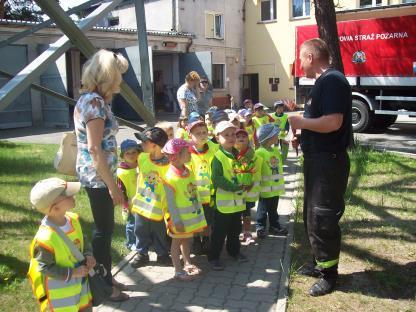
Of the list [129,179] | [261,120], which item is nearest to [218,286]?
[129,179]

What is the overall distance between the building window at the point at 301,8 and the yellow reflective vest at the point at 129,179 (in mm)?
24308

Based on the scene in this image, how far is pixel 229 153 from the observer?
176 inches

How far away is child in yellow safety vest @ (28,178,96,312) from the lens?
274 cm

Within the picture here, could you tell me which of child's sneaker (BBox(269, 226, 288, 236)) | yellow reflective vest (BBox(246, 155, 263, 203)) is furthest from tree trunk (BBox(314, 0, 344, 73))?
yellow reflective vest (BBox(246, 155, 263, 203))

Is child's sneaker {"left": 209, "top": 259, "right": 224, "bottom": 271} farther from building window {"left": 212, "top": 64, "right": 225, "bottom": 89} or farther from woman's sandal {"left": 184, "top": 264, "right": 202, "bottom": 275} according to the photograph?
building window {"left": 212, "top": 64, "right": 225, "bottom": 89}

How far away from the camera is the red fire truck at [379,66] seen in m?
13.0

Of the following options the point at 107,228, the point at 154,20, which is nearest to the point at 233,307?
the point at 107,228

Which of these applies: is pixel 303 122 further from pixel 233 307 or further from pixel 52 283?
pixel 52 283

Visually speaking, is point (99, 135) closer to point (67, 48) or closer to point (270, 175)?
point (67, 48)

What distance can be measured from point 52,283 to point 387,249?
3331mm

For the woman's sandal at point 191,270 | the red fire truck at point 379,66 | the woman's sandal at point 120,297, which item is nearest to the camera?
the woman's sandal at point 120,297

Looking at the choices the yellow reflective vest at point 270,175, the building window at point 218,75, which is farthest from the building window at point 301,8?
the yellow reflective vest at point 270,175

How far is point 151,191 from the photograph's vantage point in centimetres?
436

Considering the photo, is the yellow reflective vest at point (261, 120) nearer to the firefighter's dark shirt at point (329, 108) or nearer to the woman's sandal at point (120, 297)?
the firefighter's dark shirt at point (329, 108)
